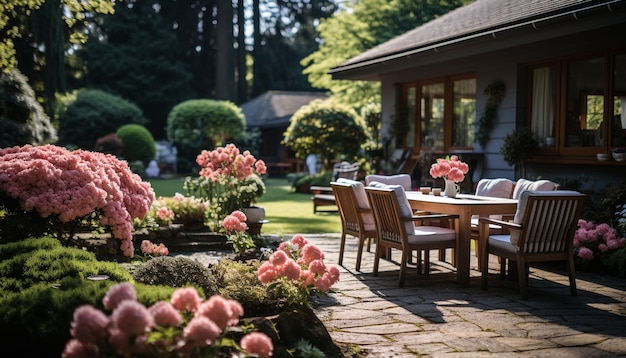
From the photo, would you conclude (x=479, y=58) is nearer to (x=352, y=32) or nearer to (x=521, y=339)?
(x=521, y=339)

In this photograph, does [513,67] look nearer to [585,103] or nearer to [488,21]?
[488,21]

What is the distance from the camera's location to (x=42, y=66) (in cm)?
1642

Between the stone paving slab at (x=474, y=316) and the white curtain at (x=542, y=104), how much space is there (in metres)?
4.07

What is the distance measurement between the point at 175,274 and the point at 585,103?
7709mm

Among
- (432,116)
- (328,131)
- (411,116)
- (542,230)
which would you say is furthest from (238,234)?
(328,131)

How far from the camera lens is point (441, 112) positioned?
13.6 meters

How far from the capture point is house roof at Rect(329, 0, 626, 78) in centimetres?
862

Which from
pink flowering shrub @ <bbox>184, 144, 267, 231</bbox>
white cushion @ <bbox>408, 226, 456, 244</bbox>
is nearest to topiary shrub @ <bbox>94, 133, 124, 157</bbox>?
pink flowering shrub @ <bbox>184, 144, 267, 231</bbox>

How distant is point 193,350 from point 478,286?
4.32 m

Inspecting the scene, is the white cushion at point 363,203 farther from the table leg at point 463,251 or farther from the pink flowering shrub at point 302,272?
the pink flowering shrub at point 302,272

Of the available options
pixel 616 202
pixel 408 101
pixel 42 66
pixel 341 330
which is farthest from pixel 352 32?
pixel 341 330

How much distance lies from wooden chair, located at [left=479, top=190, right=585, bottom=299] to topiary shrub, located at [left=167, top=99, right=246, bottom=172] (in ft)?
76.6

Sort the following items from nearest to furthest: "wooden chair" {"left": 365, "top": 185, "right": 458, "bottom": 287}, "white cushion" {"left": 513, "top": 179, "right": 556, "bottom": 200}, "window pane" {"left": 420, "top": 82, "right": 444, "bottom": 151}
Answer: "wooden chair" {"left": 365, "top": 185, "right": 458, "bottom": 287}, "white cushion" {"left": 513, "top": 179, "right": 556, "bottom": 200}, "window pane" {"left": 420, "top": 82, "right": 444, "bottom": 151}

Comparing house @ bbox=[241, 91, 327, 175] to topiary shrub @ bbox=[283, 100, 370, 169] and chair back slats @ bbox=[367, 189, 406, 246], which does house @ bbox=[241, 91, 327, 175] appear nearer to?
topiary shrub @ bbox=[283, 100, 370, 169]
